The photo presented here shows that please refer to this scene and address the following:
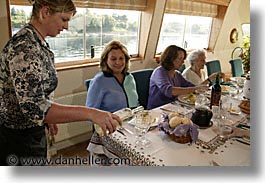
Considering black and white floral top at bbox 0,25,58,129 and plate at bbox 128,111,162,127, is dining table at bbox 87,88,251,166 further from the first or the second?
black and white floral top at bbox 0,25,58,129

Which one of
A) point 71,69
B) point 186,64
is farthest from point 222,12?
point 71,69

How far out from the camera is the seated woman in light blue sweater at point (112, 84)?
1191mm

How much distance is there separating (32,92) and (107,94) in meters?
0.66

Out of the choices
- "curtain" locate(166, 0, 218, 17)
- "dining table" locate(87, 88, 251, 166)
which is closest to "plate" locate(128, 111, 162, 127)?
"dining table" locate(87, 88, 251, 166)

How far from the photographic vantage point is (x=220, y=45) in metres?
1.38

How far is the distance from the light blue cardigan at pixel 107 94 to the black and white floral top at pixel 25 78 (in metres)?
0.51

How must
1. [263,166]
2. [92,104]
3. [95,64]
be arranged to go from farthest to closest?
[95,64] → [92,104] → [263,166]

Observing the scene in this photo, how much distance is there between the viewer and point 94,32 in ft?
5.12

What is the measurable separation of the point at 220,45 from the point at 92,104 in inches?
32.3

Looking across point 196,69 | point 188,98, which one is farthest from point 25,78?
point 196,69

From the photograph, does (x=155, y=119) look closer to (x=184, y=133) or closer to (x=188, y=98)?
(x=184, y=133)

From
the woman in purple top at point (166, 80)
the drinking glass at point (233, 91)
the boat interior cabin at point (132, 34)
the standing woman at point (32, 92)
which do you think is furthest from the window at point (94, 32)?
the drinking glass at point (233, 91)

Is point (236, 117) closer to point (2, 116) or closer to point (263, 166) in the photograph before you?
point (263, 166)

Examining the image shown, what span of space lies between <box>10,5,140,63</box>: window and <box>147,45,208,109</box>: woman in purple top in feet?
1.25
